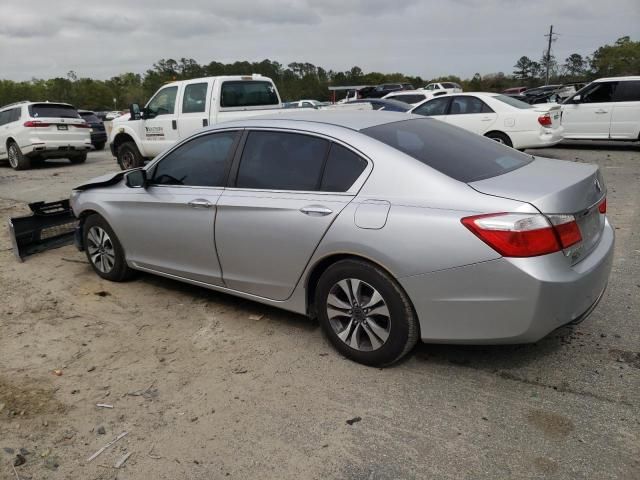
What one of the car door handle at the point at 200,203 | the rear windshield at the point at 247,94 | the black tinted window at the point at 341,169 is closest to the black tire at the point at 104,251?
the car door handle at the point at 200,203

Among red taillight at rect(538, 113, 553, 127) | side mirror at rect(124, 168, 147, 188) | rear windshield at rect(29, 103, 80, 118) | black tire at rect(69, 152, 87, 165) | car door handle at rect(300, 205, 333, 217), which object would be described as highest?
rear windshield at rect(29, 103, 80, 118)

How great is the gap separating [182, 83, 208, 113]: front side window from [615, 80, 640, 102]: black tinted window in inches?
382

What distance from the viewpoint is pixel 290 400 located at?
3070 mm

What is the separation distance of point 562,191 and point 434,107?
9570mm

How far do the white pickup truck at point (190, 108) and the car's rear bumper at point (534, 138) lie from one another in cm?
499

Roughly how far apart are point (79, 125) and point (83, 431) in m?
13.8

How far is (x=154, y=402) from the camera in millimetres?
3125

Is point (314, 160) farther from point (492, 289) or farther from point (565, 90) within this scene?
point (565, 90)

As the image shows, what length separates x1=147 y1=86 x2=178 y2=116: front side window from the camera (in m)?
10.4

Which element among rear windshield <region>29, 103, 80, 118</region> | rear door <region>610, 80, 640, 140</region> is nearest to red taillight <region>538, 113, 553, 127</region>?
rear door <region>610, 80, 640, 140</region>

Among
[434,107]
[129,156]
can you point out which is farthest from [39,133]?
[434,107]

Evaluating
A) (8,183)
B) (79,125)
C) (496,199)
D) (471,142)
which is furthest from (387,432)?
(79,125)

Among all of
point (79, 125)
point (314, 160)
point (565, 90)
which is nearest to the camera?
point (314, 160)

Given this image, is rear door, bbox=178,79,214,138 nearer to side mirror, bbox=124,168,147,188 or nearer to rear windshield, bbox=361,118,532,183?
side mirror, bbox=124,168,147,188
